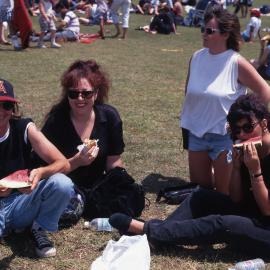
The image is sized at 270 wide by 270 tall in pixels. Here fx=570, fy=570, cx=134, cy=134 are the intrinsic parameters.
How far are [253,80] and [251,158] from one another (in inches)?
50.0

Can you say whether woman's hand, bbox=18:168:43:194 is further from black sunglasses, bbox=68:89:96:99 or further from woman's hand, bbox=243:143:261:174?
woman's hand, bbox=243:143:261:174

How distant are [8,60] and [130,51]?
146 inches

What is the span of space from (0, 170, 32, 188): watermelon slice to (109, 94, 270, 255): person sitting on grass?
0.73m

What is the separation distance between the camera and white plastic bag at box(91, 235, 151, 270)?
3.13 meters

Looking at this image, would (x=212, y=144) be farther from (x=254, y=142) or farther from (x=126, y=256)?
(x=126, y=256)

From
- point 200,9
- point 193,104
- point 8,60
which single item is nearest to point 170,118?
point 193,104

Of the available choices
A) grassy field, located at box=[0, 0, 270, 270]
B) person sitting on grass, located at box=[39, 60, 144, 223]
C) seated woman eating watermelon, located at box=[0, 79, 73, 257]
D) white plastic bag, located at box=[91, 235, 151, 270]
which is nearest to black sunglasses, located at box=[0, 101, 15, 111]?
seated woman eating watermelon, located at box=[0, 79, 73, 257]

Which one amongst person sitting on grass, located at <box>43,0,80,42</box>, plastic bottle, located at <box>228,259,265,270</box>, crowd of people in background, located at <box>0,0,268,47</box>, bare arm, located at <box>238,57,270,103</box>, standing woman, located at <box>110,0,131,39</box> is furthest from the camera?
standing woman, located at <box>110,0,131,39</box>

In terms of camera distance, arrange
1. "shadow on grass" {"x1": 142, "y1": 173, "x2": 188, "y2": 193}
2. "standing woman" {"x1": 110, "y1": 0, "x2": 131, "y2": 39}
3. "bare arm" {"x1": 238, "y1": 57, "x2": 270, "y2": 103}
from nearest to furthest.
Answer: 1. "bare arm" {"x1": 238, "y1": 57, "x2": 270, "y2": 103}
2. "shadow on grass" {"x1": 142, "y1": 173, "x2": 188, "y2": 193}
3. "standing woman" {"x1": 110, "y1": 0, "x2": 131, "y2": 39}

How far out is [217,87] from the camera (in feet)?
15.2

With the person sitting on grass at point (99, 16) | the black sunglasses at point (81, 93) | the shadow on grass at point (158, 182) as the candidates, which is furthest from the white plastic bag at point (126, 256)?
the person sitting on grass at point (99, 16)

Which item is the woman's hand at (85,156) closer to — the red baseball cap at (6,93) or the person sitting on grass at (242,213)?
the person sitting on grass at (242,213)

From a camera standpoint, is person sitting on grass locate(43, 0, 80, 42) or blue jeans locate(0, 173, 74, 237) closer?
blue jeans locate(0, 173, 74, 237)

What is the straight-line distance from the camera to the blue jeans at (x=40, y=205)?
11.7 ft
